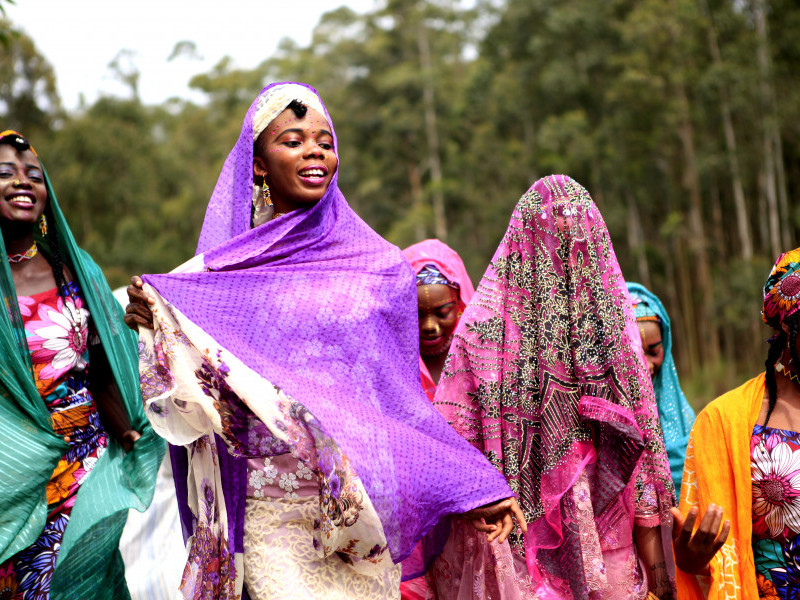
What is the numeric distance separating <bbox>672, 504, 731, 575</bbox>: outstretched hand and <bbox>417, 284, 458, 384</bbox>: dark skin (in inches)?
68.1

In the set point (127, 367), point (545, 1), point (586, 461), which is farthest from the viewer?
point (545, 1)

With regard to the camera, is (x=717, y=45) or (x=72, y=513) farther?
(x=717, y=45)

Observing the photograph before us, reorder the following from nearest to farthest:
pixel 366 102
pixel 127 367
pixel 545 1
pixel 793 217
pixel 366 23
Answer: pixel 127 367 < pixel 793 217 < pixel 545 1 < pixel 366 102 < pixel 366 23

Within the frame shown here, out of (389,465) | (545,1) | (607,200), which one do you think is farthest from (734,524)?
(545,1)

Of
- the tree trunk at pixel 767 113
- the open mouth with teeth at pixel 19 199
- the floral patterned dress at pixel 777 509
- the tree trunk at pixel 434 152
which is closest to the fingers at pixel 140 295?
the open mouth with teeth at pixel 19 199

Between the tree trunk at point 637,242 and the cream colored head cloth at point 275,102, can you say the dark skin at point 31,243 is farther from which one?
the tree trunk at point 637,242

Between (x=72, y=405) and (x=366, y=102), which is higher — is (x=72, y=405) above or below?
below

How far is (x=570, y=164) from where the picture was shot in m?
26.6

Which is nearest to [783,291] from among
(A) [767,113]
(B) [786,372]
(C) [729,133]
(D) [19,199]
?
(B) [786,372]

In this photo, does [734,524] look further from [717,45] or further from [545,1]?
[545,1]

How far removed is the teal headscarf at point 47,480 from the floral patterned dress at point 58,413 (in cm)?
6

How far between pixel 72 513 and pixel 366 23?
135 ft

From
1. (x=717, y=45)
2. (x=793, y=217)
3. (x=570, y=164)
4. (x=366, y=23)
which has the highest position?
(x=366, y=23)

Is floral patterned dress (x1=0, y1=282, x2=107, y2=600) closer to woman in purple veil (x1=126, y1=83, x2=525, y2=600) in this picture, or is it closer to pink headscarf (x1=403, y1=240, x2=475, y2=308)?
woman in purple veil (x1=126, y1=83, x2=525, y2=600)
